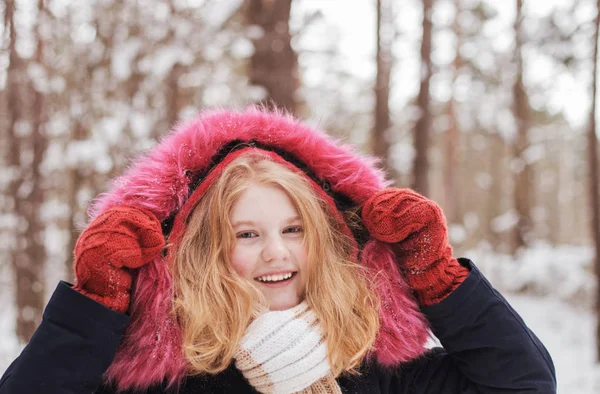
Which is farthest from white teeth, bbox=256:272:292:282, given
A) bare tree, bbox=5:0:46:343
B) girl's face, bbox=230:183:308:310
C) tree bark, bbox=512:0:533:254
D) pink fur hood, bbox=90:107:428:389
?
tree bark, bbox=512:0:533:254

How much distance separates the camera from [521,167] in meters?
12.1

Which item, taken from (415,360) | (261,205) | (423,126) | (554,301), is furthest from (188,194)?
(554,301)

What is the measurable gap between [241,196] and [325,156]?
1.22ft

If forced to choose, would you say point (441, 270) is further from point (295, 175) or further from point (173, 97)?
point (173, 97)

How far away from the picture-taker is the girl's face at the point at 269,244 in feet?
5.88

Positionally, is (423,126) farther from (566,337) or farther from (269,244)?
(269,244)

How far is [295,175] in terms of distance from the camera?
1.91 metres

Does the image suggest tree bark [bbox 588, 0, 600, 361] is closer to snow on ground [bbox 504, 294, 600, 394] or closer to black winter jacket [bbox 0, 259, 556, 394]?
snow on ground [bbox 504, 294, 600, 394]

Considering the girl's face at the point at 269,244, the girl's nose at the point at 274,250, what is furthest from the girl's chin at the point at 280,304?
the girl's nose at the point at 274,250

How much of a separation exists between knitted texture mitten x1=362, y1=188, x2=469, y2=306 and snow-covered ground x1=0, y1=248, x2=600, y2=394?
21.7 ft

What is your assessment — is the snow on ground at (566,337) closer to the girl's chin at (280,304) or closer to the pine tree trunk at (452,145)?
the pine tree trunk at (452,145)

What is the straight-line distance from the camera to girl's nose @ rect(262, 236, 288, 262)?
1761mm

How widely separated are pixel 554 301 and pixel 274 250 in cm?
1099

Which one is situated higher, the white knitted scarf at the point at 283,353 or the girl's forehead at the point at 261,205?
the girl's forehead at the point at 261,205
